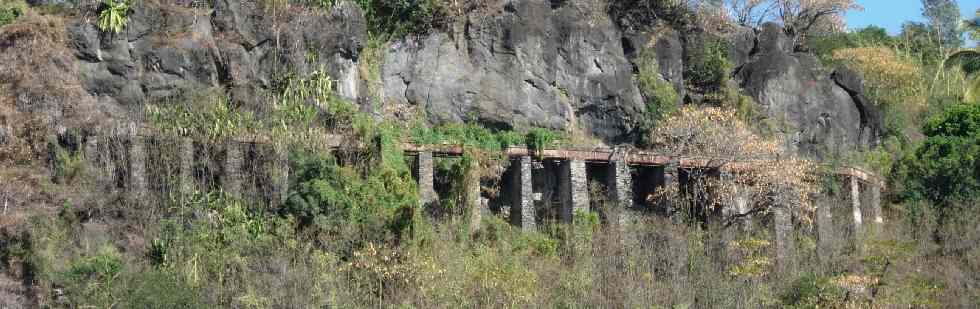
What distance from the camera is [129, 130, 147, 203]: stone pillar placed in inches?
1139

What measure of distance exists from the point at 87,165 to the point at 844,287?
1771cm

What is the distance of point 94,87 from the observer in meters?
30.8

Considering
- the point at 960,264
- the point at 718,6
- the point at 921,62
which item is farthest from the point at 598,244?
the point at 921,62

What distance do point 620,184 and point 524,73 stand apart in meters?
5.57

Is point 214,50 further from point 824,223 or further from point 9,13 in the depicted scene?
point 824,223

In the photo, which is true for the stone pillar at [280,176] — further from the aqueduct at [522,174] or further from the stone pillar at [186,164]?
the stone pillar at [186,164]

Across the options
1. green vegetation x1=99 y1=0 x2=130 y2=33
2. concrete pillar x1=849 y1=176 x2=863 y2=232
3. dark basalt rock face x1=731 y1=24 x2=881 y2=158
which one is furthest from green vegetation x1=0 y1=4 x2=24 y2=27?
concrete pillar x1=849 y1=176 x2=863 y2=232

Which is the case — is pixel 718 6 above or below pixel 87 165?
above

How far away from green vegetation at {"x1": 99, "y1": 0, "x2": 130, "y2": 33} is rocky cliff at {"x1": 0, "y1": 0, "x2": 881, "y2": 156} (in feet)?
0.93

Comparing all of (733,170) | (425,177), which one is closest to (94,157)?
(425,177)

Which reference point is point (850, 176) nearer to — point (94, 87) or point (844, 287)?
point (844, 287)

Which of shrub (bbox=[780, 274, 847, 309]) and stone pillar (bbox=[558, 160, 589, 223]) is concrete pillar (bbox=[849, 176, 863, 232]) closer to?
shrub (bbox=[780, 274, 847, 309])

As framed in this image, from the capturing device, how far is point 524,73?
37812mm

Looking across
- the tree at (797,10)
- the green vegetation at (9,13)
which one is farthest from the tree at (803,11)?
the green vegetation at (9,13)
